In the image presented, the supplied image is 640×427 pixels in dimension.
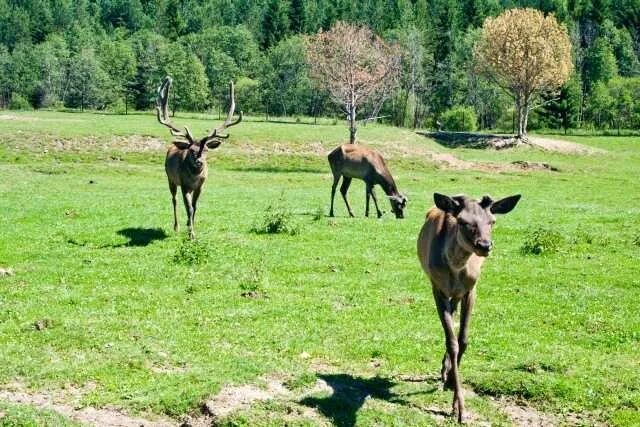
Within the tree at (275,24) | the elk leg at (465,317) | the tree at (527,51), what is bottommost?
the elk leg at (465,317)

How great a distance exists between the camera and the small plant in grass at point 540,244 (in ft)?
59.8

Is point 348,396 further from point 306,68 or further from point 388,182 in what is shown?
point 306,68

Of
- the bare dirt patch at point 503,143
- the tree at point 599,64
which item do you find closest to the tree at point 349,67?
the bare dirt patch at point 503,143

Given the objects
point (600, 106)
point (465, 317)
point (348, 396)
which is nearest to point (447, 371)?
point (465, 317)

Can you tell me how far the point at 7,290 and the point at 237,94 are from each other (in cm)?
10277

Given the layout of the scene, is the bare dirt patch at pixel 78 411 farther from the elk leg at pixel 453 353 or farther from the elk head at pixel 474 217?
the elk head at pixel 474 217

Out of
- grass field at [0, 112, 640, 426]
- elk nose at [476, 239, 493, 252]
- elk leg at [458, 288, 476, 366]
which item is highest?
elk nose at [476, 239, 493, 252]

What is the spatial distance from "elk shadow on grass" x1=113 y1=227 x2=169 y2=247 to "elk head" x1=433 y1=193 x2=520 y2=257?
12.0m

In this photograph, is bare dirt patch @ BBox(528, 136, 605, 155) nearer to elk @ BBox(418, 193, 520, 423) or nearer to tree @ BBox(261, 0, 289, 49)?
elk @ BBox(418, 193, 520, 423)

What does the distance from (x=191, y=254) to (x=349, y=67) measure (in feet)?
127

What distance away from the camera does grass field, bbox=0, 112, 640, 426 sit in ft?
29.4

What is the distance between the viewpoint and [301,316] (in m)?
12.3

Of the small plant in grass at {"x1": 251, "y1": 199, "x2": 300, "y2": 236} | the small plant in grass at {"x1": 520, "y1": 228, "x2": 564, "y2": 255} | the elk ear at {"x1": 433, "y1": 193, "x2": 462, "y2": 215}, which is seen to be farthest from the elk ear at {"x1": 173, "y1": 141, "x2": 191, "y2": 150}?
the elk ear at {"x1": 433, "y1": 193, "x2": 462, "y2": 215}

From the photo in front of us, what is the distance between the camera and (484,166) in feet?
169
